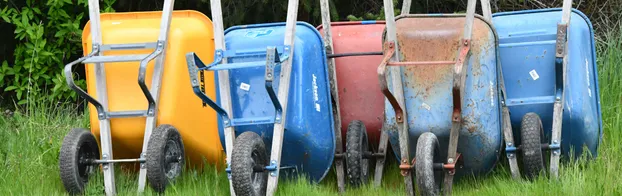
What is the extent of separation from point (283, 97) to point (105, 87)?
1101mm

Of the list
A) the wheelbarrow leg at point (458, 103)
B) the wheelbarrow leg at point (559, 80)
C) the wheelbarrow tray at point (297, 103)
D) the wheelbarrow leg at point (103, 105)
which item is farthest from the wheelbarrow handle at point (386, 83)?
the wheelbarrow leg at point (103, 105)

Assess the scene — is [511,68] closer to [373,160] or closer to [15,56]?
[373,160]

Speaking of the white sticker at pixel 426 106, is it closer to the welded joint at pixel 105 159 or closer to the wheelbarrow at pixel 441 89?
the wheelbarrow at pixel 441 89

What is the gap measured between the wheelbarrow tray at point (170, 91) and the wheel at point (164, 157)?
17 centimetres

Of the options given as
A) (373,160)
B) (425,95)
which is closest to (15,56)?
(373,160)

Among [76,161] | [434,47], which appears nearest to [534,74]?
[434,47]

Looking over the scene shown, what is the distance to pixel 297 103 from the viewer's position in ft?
18.5

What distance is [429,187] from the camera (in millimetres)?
5055

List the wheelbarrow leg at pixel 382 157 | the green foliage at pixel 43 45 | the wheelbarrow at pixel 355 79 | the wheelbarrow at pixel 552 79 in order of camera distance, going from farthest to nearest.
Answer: the green foliage at pixel 43 45, the wheelbarrow at pixel 355 79, the wheelbarrow leg at pixel 382 157, the wheelbarrow at pixel 552 79

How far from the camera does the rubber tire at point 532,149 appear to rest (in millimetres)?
5348

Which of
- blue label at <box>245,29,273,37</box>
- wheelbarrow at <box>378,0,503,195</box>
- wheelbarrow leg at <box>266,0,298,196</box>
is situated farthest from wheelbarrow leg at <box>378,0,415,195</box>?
blue label at <box>245,29,273,37</box>

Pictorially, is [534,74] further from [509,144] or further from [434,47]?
[434,47]

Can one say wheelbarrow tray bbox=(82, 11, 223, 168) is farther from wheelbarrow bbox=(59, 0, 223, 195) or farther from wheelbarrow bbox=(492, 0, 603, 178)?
wheelbarrow bbox=(492, 0, 603, 178)

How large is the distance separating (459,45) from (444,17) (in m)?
0.22
